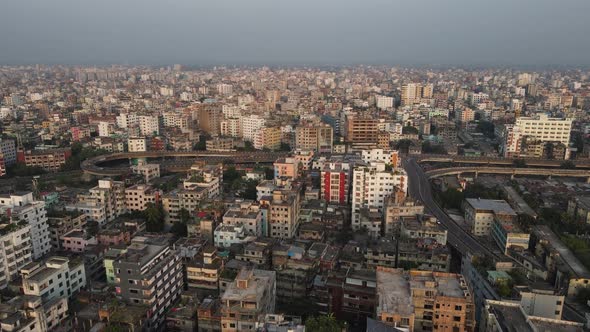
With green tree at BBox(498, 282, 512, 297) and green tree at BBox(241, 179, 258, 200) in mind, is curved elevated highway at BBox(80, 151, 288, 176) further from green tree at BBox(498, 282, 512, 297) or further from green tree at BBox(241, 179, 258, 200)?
green tree at BBox(498, 282, 512, 297)

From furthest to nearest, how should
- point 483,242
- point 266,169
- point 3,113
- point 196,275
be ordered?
point 3,113 → point 266,169 → point 483,242 → point 196,275

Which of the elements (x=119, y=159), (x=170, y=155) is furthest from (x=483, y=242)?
(x=119, y=159)

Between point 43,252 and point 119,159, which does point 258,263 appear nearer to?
point 43,252

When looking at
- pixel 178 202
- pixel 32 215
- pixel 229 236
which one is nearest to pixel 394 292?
pixel 229 236

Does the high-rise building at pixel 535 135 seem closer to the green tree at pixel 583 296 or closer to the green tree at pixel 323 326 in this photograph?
the green tree at pixel 583 296

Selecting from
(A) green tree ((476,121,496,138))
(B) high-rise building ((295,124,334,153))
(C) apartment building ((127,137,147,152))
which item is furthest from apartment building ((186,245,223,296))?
(A) green tree ((476,121,496,138))

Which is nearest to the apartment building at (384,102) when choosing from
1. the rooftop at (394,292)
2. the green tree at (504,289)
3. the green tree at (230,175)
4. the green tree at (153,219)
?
the green tree at (230,175)
